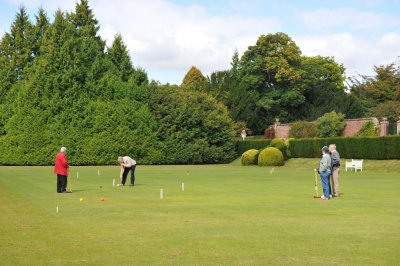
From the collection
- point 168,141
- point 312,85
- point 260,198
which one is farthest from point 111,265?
point 312,85

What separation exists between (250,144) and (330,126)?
10913 millimetres

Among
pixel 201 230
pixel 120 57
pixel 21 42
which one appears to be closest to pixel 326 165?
pixel 201 230

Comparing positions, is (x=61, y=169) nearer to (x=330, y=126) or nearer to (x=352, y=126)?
(x=330, y=126)

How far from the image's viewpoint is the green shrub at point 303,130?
65562mm

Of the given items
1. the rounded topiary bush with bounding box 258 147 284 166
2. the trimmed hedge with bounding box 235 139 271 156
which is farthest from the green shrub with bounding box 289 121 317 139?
the rounded topiary bush with bounding box 258 147 284 166

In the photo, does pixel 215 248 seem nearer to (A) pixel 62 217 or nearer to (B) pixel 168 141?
(A) pixel 62 217

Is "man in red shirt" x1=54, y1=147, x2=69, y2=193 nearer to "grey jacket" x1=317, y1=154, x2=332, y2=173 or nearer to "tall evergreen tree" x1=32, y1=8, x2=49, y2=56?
"grey jacket" x1=317, y1=154, x2=332, y2=173

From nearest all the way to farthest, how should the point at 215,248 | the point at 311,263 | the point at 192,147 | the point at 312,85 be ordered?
the point at 311,263 → the point at 215,248 → the point at 192,147 → the point at 312,85

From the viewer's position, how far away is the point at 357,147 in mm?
46906

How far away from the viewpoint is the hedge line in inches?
1683

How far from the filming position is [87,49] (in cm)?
6169

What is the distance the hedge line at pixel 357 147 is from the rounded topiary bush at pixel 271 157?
3576mm

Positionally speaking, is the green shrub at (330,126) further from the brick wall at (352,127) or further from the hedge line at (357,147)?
the hedge line at (357,147)

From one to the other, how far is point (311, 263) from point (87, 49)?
190 feet
